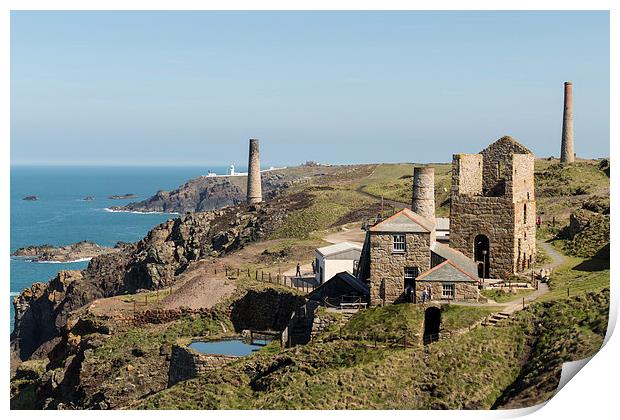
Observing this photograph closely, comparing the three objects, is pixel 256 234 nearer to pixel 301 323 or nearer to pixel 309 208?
pixel 309 208

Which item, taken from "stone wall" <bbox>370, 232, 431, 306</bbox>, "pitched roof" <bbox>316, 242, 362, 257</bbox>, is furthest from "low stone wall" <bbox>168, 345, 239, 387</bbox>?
"pitched roof" <bbox>316, 242, 362, 257</bbox>

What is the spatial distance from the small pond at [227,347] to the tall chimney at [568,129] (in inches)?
1943

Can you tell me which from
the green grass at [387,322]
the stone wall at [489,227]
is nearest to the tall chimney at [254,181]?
the stone wall at [489,227]

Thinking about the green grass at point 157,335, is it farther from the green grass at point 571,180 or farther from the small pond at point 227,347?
the green grass at point 571,180

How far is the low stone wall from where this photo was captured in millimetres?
43344

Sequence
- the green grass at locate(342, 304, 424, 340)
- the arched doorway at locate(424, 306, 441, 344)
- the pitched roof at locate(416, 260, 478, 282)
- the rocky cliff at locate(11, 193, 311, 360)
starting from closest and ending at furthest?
1. the green grass at locate(342, 304, 424, 340)
2. the arched doorway at locate(424, 306, 441, 344)
3. the pitched roof at locate(416, 260, 478, 282)
4. the rocky cliff at locate(11, 193, 311, 360)

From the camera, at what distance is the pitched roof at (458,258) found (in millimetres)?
42578

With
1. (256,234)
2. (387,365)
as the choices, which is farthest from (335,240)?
(387,365)

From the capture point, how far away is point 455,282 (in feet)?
136

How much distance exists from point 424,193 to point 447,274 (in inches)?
393

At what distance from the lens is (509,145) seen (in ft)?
163

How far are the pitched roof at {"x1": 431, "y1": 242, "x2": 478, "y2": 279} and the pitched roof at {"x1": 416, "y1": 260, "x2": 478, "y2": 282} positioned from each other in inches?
12.0

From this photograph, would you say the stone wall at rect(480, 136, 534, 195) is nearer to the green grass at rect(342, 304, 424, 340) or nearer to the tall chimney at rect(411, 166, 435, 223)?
the tall chimney at rect(411, 166, 435, 223)

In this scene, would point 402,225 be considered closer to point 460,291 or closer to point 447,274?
point 447,274
